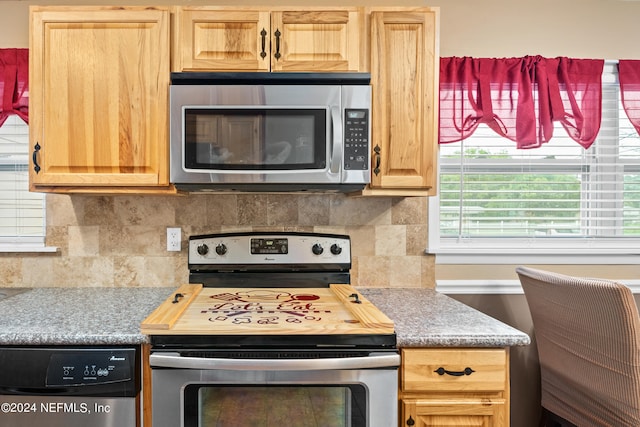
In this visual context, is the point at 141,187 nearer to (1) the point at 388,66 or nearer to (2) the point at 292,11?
(2) the point at 292,11

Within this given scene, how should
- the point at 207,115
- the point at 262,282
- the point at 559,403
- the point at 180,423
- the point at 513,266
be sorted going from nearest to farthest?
the point at 180,423
the point at 207,115
the point at 559,403
the point at 262,282
the point at 513,266

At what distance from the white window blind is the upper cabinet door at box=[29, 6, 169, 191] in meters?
0.49

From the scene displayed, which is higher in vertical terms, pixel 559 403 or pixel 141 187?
pixel 141 187

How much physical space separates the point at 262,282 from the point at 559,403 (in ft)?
4.49

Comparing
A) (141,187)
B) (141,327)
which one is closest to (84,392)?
(141,327)

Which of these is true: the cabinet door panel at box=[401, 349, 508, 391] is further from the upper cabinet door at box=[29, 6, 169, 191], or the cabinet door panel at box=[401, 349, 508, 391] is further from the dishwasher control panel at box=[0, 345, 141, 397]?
the upper cabinet door at box=[29, 6, 169, 191]

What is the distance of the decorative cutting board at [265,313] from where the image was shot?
54.0 inches

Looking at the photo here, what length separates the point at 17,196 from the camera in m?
2.14

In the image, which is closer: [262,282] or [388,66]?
[388,66]

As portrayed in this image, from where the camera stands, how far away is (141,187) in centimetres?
177

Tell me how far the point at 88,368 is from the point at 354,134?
3.98 ft

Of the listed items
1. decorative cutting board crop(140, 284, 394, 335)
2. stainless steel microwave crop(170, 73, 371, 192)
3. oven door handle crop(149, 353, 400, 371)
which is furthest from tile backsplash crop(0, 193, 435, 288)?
oven door handle crop(149, 353, 400, 371)

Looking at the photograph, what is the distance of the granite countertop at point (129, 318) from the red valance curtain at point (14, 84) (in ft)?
2.73

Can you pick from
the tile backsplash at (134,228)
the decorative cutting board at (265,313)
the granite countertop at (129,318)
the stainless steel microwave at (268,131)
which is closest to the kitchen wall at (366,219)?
the tile backsplash at (134,228)
